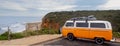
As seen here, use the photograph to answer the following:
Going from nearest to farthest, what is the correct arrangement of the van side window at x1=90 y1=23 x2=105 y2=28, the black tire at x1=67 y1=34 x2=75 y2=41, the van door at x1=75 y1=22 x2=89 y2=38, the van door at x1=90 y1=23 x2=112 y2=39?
the van door at x1=90 y1=23 x2=112 y2=39
the van side window at x1=90 y1=23 x2=105 y2=28
the van door at x1=75 y1=22 x2=89 y2=38
the black tire at x1=67 y1=34 x2=75 y2=41

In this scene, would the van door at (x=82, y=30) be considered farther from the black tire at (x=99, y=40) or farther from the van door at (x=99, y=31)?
the black tire at (x=99, y=40)

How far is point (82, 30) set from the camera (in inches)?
682

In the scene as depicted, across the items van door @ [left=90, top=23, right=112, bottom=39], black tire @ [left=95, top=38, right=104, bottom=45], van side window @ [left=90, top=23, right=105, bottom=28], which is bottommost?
black tire @ [left=95, top=38, right=104, bottom=45]

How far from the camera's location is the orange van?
16156 millimetres

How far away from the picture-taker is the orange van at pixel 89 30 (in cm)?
1616

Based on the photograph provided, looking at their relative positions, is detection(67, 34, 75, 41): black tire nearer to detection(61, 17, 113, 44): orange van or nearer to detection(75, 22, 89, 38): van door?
detection(61, 17, 113, 44): orange van

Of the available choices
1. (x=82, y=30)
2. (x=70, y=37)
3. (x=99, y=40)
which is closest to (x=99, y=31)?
(x=99, y=40)

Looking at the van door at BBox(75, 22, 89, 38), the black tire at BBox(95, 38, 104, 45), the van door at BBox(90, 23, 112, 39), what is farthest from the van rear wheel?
the van door at BBox(75, 22, 89, 38)

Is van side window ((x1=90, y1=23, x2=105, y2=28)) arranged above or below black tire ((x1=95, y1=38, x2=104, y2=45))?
above

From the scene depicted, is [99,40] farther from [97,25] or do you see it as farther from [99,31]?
[97,25]

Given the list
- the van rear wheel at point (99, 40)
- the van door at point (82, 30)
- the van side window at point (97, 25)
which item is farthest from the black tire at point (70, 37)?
the van rear wheel at point (99, 40)

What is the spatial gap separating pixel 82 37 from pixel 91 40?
0.68 metres

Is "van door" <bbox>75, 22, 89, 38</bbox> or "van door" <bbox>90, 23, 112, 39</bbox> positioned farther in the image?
"van door" <bbox>75, 22, 89, 38</bbox>

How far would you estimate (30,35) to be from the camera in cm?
2048
